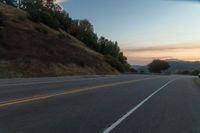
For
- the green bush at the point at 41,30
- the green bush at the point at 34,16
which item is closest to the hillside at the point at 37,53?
the green bush at the point at 41,30

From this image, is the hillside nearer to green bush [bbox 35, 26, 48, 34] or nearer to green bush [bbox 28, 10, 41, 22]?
green bush [bbox 35, 26, 48, 34]

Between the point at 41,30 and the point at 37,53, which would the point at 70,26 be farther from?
the point at 37,53

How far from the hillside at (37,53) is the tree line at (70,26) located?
7.43 m

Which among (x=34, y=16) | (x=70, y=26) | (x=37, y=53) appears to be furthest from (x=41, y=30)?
(x=70, y=26)

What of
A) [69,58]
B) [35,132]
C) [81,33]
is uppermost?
[81,33]

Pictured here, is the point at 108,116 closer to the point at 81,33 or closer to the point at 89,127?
the point at 89,127

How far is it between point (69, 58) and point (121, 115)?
223 ft

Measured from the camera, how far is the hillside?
64812 mm

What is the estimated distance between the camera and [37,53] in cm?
7638

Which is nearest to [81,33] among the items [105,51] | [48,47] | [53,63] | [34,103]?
[105,51]

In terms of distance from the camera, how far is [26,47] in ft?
255

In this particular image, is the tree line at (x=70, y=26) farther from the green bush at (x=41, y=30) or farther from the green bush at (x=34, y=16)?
the green bush at (x=41, y=30)

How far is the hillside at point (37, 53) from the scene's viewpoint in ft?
213

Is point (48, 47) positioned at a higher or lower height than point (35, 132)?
higher
